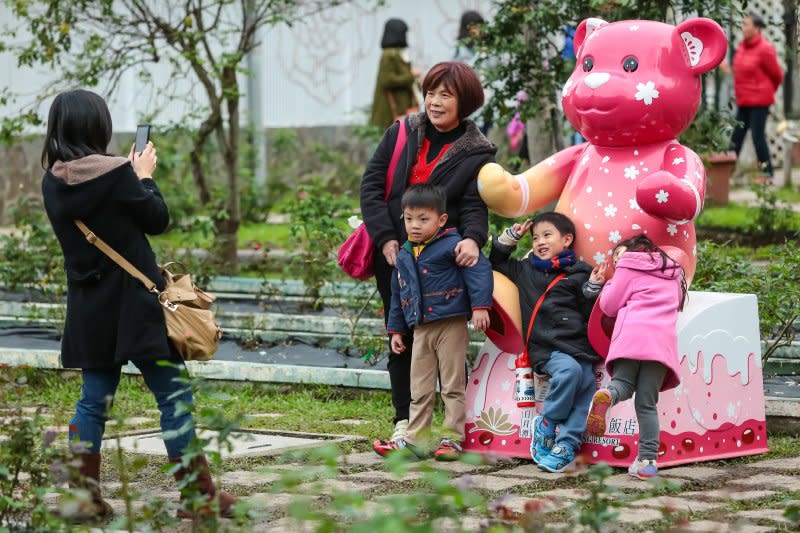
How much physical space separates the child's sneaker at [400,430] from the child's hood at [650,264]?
1267 millimetres

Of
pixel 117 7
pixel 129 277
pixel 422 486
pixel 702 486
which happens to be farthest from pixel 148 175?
pixel 117 7

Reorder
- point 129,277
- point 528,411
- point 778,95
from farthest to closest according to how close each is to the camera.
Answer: point 778,95 → point 528,411 → point 129,277

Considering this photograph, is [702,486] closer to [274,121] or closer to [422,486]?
[422,486]

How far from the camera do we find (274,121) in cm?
2084

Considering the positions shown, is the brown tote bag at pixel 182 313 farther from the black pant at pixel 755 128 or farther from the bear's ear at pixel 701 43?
the black pant at pixel 755 128

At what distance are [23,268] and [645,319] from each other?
613 centimetres

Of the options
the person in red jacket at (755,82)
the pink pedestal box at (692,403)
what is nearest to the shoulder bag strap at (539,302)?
the pink pedestal box at (692,403)

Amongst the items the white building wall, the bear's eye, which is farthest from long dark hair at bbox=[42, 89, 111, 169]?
the white building wall

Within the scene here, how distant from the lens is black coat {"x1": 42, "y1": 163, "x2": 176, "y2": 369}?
561 cm

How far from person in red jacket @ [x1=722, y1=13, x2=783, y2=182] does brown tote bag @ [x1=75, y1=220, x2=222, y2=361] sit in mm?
11381

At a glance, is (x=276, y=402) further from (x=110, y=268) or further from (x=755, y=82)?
(x=755, y=82)

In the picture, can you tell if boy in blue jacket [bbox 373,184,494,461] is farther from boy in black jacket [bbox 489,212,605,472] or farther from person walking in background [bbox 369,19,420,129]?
person walking in background [bbox 369,19,420,129]

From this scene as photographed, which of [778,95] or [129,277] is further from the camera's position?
[778,95]

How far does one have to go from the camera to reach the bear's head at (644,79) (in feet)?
21.8
